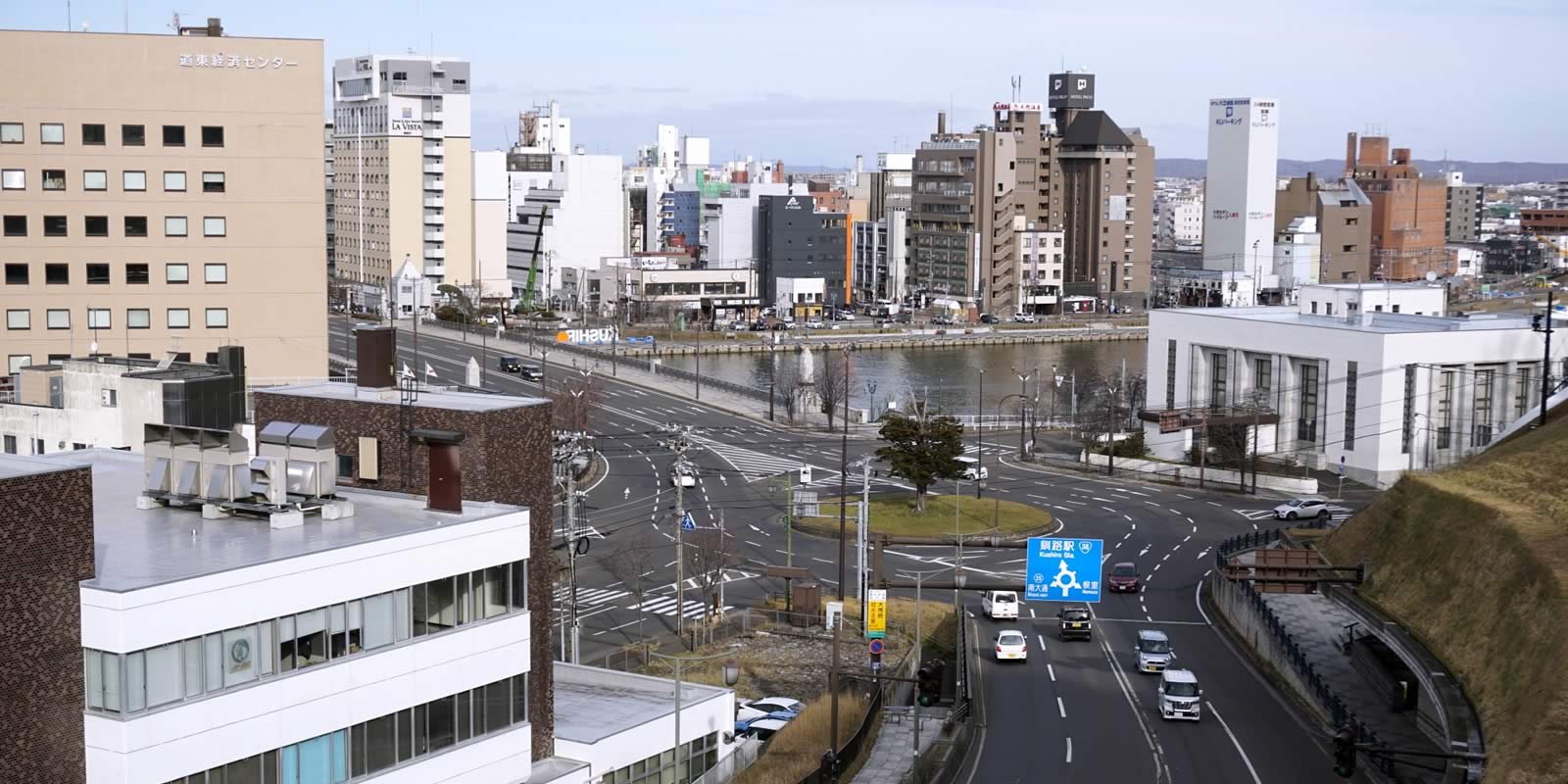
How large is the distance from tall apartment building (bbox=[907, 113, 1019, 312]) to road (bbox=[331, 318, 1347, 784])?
2112 inches

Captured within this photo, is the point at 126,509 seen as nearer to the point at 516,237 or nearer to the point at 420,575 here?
the point at 420,575

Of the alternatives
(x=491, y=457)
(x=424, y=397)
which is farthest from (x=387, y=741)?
(x=424, y=397)

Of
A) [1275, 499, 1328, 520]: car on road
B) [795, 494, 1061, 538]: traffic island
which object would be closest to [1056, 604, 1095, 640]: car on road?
[795, 494, 1061, 538]: traffic island

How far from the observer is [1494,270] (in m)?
155

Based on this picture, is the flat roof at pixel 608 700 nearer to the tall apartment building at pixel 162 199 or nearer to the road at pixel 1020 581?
the road at pixel 1020 581

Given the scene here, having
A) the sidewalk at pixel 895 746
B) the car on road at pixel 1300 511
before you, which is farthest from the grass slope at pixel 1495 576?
the car on road at pixel 1300 511

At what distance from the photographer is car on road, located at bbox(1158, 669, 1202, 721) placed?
23344 millimetres

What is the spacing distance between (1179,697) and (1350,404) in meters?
26.0

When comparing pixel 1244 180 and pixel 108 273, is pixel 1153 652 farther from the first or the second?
pixel 1244 180

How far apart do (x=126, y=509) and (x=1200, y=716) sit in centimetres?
1517

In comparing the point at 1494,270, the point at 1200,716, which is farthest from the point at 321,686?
the point at 1494,270

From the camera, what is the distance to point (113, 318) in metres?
31.7

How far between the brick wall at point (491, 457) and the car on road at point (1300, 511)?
1079 inches

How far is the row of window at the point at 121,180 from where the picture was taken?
30.6m
